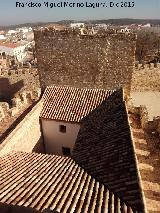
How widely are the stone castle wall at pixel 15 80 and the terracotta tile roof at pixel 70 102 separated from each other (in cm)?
1217

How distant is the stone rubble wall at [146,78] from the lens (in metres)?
29.0

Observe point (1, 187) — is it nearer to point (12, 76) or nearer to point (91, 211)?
point (91, 211)

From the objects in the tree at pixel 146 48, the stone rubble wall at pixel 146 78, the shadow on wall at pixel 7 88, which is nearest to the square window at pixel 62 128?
the stone rubble wall at pixel 146 78

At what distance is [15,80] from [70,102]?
49.9 feet

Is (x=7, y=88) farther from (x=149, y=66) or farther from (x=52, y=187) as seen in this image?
(x=52, y=187)

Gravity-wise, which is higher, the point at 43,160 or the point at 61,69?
the point at 61,69

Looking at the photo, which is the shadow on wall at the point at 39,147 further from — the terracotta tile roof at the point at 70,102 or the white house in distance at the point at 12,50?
the white house in distance at the point at 12,50

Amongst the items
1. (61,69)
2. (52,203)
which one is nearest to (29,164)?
(52,203)

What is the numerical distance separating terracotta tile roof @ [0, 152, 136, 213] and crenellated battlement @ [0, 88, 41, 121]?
4.30 metres

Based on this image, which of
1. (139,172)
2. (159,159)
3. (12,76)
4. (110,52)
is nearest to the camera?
(139,172)

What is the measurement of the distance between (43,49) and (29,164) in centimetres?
863

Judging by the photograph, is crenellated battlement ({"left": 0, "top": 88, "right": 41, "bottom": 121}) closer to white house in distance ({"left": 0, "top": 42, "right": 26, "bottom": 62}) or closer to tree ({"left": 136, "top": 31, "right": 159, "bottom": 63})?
tree ({"left": 136, "top": 31, "right": 159, "bottom": 63})

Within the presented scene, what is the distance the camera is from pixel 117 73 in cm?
1836

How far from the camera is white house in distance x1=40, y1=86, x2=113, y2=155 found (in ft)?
54.4
